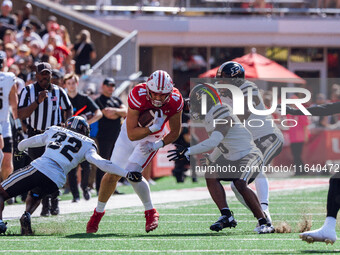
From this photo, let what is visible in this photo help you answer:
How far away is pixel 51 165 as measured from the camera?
27.9 ft

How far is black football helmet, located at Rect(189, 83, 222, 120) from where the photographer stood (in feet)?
28.2

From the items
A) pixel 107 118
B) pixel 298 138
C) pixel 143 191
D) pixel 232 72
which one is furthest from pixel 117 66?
pixel 143 191

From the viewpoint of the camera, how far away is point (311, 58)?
1067 inches

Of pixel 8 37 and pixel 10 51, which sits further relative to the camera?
pixel 8 37

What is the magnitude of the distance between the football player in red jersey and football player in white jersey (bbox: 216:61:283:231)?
1.89ft

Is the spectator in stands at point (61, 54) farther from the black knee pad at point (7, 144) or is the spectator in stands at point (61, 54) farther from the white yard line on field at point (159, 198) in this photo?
the black knee pad at point (7, 144)

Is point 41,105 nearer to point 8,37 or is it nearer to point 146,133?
point 146,133

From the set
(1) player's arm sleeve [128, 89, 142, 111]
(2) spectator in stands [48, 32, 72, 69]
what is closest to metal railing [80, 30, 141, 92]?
(2) spectator in stands [48, 32, 72, 69]

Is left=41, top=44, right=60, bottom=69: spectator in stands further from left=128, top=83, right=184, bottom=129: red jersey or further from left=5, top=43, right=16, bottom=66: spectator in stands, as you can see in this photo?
left=128, top=83, right=184, bottom=129: red jersey

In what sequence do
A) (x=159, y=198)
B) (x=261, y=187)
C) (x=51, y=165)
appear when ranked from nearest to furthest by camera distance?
(x=51, y=165)
(x=261, y=187)
(x=159, y=198)

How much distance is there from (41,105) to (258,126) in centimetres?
261

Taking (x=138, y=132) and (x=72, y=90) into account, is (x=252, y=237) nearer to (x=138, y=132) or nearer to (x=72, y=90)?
(x=138, y=132)

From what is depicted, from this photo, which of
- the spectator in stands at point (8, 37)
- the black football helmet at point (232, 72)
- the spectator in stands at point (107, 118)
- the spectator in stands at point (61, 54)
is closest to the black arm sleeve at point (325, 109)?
the black football helmet at point (232, 72)

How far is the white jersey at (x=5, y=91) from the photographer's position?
36.7 ft
